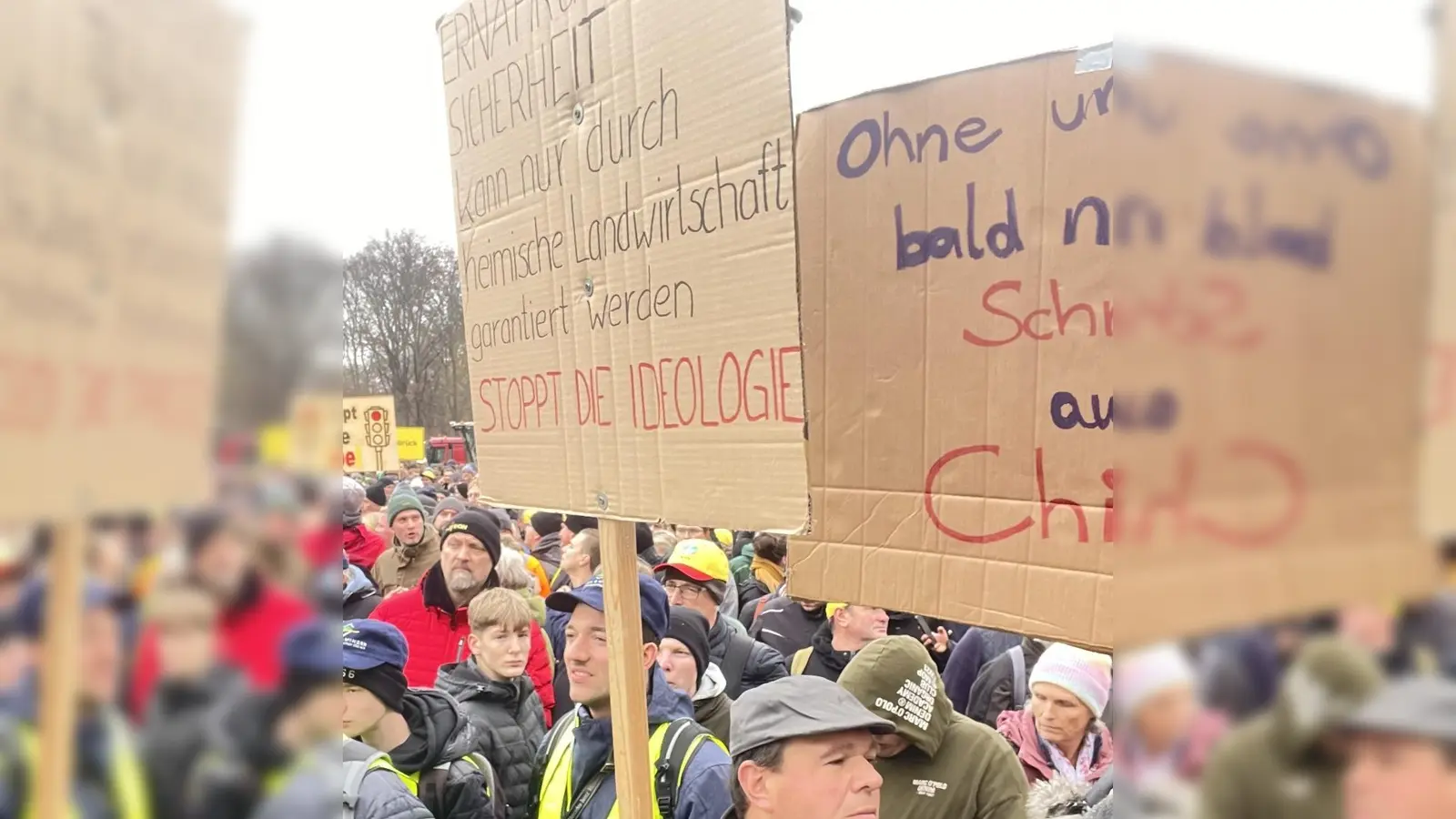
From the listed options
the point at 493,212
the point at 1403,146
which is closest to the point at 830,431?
the point at 493,212

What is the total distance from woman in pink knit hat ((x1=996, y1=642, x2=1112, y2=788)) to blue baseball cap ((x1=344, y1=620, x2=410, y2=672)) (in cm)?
179

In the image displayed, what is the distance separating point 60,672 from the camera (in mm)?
523

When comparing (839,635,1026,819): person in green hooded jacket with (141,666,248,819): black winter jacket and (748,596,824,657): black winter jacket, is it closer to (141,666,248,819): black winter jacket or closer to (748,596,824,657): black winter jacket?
(748,596,824,657): black winter jacket

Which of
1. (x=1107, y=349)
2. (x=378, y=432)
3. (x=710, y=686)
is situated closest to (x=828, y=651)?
(x=710, y=686)

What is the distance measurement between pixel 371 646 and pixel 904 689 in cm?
139

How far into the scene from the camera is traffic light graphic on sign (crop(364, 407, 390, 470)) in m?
6.48

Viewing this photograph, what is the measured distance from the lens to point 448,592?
400cm

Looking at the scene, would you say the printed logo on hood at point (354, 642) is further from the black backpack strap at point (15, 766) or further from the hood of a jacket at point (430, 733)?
the black backpack strap at point (15, 766)

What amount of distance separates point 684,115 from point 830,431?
491 mm

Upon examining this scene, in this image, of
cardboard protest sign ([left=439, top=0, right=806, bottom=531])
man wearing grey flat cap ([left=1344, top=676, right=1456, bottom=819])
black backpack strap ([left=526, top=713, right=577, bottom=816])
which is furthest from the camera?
black backpack strap ([left=526, top=713, right=577, bottom=816])

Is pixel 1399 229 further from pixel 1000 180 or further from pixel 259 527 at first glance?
pixel 1000 180

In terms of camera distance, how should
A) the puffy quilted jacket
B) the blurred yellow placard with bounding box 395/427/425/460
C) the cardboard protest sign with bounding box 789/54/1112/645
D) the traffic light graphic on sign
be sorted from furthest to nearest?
the blurred yellow placard with bounding box 395/427/425/460 < the traffic light graphic on sign < the puffy quilted jacket < the cardboard protest sign with bounding box 789/54/1112/645

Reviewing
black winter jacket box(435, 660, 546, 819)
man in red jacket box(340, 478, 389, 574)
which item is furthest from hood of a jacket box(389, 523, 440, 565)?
black winter jacket box(435, 660, 546, 819)

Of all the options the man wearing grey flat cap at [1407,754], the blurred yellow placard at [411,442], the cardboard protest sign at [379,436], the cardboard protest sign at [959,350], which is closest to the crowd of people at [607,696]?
the man wearing grey flat cap at [1407,754]
